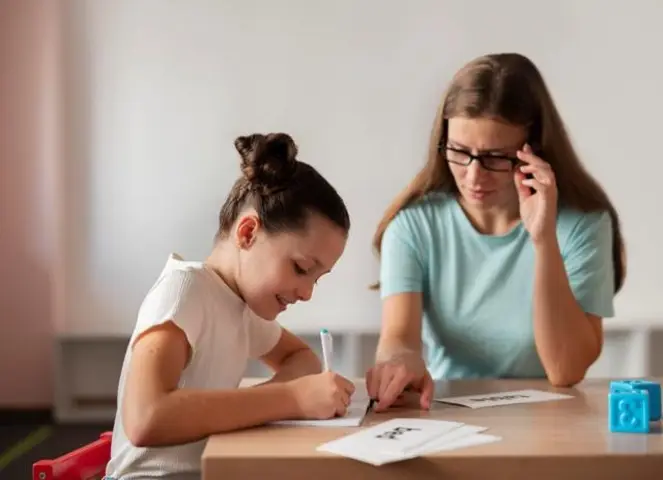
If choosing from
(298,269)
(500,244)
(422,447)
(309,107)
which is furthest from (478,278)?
(309,107)

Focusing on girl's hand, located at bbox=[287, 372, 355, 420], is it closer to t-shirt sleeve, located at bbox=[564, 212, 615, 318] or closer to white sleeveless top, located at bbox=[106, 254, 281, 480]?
white sleeveless top, located at bbox=[106, 254, 281, 480]

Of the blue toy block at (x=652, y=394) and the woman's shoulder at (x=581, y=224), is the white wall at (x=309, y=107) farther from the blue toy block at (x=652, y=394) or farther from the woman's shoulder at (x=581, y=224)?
the blue toy block at (x=652, y=394)

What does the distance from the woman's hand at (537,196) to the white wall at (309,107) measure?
1.47 meters

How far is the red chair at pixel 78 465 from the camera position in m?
1.31

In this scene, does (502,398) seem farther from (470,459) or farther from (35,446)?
(35,446)

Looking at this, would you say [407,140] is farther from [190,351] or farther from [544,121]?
[190,351]

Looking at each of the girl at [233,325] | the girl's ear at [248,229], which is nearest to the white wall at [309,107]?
the girl at [233,325]

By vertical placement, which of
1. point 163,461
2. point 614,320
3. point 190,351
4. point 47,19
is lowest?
point 614,320

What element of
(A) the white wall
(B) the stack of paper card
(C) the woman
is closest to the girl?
(B) the stack of paper card

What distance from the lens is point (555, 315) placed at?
1605mm

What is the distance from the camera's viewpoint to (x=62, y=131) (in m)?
3.13

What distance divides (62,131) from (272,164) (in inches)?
78.4

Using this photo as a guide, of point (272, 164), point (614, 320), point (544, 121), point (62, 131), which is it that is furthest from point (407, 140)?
point (272, 164)

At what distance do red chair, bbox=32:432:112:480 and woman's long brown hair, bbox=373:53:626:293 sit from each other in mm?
805
